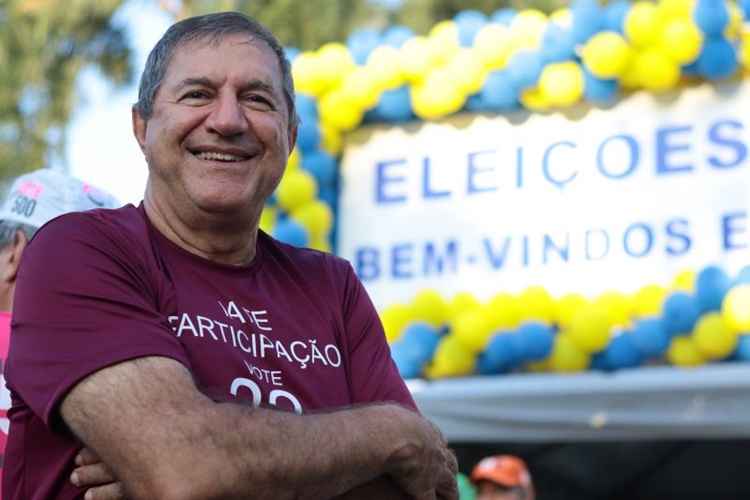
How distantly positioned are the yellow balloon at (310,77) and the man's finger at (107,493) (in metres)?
5.34

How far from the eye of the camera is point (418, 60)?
6855 millimetres

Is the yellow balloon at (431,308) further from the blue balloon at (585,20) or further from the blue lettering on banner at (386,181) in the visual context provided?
the blue balloon at (585,20)

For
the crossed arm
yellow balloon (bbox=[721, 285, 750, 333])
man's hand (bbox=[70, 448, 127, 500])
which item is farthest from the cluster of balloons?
man's hand (bbox=[70, 448, 127, 500])

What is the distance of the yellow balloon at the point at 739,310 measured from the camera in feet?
18.4

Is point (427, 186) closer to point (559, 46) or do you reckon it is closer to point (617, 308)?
point (559, 46)

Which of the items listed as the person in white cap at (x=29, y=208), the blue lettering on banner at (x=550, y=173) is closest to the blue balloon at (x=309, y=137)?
the blue lettering on banner at (x=550, y=173)

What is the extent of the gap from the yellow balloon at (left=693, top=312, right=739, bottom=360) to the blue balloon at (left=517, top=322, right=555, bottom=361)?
0.72m

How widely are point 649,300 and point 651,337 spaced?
7.2 inches

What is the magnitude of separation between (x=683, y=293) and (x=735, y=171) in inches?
21.8

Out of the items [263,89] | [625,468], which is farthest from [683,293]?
[625,468]

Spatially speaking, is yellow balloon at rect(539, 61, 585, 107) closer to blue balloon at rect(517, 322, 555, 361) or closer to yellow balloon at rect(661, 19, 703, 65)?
yellow balloon at rect(661, 19, 703, 65)

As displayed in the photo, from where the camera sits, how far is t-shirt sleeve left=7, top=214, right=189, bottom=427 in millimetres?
1770

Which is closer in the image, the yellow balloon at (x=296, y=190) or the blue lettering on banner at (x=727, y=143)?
the blue lettering on banner at (x=727, y=143)

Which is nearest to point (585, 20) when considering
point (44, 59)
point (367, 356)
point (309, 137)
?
point (309, 137)
